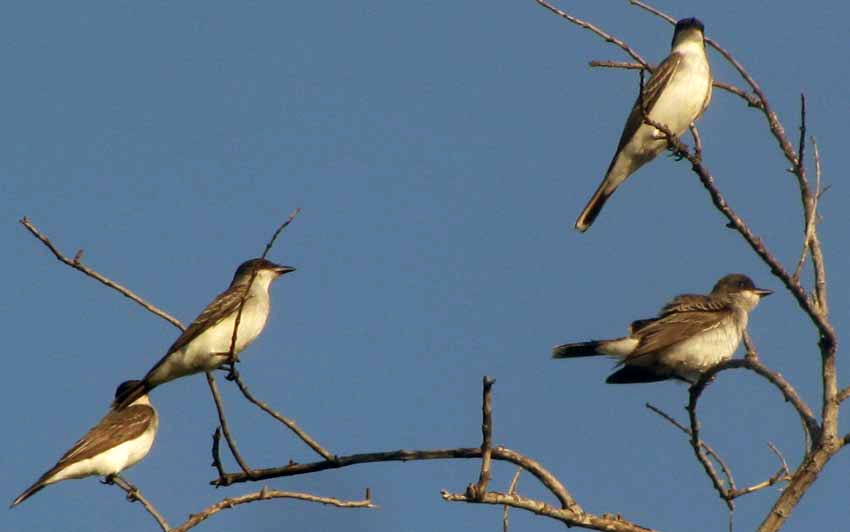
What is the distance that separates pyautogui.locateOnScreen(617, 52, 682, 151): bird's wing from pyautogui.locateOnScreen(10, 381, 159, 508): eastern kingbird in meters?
4.33

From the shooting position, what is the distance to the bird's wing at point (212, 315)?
8578 mm

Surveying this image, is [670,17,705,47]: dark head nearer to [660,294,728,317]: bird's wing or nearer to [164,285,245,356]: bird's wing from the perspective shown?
[660,294,728,317]: bird's wing

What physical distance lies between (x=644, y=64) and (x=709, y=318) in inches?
142

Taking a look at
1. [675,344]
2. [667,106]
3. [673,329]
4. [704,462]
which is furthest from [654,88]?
[704,462]

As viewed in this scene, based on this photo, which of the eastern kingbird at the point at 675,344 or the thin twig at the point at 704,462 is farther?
the eastern kingbird at the point at 675,344

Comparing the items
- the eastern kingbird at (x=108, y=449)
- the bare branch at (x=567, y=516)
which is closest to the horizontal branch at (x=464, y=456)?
the bare branch at (x=567, y=516)

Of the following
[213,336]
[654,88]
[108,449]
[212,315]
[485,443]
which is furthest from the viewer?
[108,449]

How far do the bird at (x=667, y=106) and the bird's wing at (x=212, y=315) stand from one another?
2605 mm

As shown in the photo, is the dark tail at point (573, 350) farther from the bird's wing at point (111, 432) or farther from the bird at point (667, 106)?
the bird's wing at point (111, 432)

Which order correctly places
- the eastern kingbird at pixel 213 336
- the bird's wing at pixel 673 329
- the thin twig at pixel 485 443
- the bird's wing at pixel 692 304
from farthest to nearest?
the bird's wing at pixel 692 304
the bird's wing at pixel 673 329
the eastern kingbird at pixel 213 336
the thin twig at pixel 485 443

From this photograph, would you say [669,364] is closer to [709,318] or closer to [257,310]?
[709,318]

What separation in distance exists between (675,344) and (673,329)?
14cm

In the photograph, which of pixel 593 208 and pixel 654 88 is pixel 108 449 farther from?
pixel 654 88

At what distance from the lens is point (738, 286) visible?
33.6 ft
